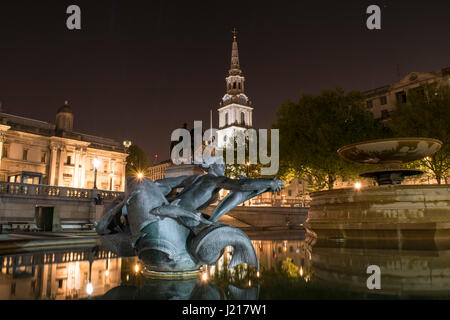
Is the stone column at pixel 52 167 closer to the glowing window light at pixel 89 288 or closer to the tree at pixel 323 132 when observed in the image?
the tree at pixel 323 132

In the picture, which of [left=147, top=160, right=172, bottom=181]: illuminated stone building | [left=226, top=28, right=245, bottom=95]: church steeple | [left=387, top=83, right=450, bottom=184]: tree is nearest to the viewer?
[left=387, top=83, right=450, bottom=184]: tree

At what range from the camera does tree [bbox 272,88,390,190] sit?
88.8 feet

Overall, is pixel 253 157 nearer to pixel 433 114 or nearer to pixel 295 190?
pixel 433 114

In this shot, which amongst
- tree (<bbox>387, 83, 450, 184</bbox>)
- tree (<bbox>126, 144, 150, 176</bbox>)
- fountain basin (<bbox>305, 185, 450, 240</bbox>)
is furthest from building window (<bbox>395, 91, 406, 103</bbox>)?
tree (<bbox>126, 144, 150, 176</bbox>)

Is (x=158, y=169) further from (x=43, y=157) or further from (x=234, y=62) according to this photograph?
(x=43, y=157)

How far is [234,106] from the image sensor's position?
96500 mm

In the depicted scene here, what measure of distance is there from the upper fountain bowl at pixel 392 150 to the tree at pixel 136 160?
59.5 m

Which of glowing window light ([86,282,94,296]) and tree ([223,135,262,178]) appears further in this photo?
tree ([223,135,262,178])

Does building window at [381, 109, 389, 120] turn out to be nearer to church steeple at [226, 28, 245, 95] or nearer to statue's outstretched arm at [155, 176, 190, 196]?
statue's outstretched arm at [155, 176, 190, 196]

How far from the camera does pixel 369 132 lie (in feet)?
95.2

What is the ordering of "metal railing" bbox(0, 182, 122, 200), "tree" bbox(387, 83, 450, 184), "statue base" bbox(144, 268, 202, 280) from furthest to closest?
"tree" bbox(387, 83, 450, 184)
"metal railing" bbox(0, 182, 122, 200)
"statue base" bbox(144, 268, 202, 280)

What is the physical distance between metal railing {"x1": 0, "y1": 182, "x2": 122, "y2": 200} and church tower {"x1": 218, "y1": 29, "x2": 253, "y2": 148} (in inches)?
2771
